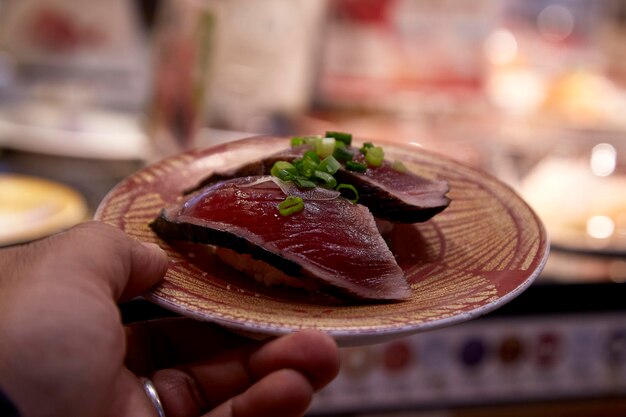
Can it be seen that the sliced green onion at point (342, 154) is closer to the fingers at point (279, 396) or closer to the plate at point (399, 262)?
the plate at point (399, 262)

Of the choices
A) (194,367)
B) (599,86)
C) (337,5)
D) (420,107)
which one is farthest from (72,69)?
(599,86)

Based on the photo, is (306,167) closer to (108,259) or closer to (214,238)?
(214,238)

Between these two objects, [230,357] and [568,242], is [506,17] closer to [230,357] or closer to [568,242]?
[568,242]

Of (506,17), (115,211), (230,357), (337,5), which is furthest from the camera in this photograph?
(506,17)

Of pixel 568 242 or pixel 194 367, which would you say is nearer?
pixel 194 367

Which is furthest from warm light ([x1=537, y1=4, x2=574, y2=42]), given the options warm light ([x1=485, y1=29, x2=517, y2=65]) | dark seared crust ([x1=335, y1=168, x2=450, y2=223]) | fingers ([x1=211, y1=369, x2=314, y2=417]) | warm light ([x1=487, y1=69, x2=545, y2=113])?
fingers ([x1=211, y1=369, x2=314, y2=417])

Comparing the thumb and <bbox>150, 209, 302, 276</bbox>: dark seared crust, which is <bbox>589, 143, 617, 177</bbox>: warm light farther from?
the thumb
